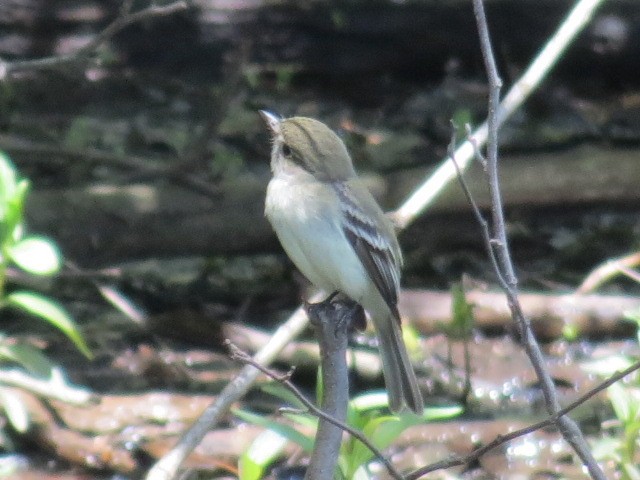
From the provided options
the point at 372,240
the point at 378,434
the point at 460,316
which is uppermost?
the point at 372,240

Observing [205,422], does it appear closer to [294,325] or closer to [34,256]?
[294,325]

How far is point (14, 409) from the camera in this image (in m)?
4.97

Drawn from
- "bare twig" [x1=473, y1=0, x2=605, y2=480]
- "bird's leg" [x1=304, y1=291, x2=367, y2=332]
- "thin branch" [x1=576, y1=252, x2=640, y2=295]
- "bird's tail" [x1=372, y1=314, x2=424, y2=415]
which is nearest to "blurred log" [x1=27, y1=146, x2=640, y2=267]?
"thin branch" [x1=576, y1=252, x2=640, y2=295]

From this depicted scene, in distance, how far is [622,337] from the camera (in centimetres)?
669

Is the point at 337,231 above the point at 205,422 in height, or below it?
above

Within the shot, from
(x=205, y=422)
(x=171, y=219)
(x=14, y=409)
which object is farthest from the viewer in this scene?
(x=171, y=219)

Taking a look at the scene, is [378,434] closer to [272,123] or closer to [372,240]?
[372,240]

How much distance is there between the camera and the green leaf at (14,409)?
4.92m

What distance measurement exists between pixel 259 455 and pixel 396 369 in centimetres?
90

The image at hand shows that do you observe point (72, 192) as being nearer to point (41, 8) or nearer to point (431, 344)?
point (41, 8)

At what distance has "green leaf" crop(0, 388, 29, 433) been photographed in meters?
4.92

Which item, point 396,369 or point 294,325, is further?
point 294,325

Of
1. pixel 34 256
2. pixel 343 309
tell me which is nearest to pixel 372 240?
pixel 343 309

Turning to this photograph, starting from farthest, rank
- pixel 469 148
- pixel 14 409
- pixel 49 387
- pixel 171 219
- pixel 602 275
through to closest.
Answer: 1. pixel 602 275
2. pixel 171 219
3. pixel 469 148
4. pixel 49 387
5. pixel 14 409
